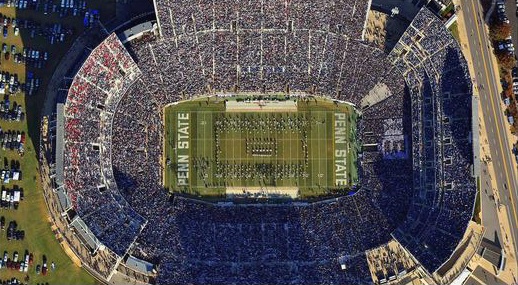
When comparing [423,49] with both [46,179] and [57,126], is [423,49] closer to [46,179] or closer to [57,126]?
[57,126]

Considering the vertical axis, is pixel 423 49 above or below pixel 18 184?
above

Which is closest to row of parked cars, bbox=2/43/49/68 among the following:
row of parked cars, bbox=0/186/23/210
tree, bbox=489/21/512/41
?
row of parked cars, bbox=0/186/23/210

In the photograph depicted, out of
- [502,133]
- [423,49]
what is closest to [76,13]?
[423,49]

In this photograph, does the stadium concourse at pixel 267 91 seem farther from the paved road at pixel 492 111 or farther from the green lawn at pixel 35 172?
the paved road at pixel 492 111

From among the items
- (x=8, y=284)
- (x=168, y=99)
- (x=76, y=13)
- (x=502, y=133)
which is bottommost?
(x=8, y=284)

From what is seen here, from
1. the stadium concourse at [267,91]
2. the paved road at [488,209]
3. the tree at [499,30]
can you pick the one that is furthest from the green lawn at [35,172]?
the paved road at [488,209]

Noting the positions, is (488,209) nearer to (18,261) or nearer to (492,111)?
(492,111)
